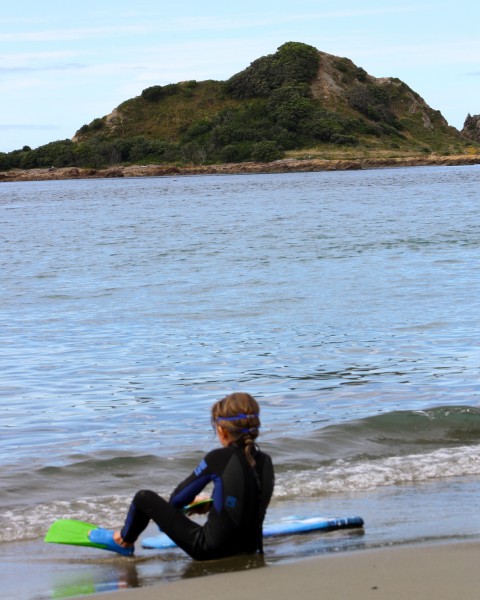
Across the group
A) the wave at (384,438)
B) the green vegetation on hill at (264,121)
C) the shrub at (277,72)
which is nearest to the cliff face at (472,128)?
the green vegetation on hill at (264,121)

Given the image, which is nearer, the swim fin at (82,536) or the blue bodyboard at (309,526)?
the swim fin at (82,536)

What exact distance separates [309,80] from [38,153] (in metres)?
43.3

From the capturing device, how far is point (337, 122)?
13762 centimetres

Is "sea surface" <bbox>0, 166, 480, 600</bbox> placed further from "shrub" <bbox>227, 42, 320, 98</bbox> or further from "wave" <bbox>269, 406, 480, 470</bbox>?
"shrub" <bbox>227, 42, 320, 98</bbox>

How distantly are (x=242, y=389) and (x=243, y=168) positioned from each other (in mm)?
117379

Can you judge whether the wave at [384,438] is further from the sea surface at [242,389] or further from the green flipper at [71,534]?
the green flipper at [71,534]

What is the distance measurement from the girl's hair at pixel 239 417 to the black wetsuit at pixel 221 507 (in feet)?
0.26

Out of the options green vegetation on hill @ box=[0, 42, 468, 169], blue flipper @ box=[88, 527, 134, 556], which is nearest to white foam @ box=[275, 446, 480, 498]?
blue flipper @ box=[88, 527, 134, 556]

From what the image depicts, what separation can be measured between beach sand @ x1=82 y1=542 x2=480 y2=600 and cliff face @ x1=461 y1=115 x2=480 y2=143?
186m

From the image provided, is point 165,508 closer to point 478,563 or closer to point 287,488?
point 478,563

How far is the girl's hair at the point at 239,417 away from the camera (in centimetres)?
539

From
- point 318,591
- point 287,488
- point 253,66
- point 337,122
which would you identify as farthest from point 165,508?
Result: point 253,66

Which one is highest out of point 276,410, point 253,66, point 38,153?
point 253,66

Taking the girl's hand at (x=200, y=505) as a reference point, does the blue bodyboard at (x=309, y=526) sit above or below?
below
